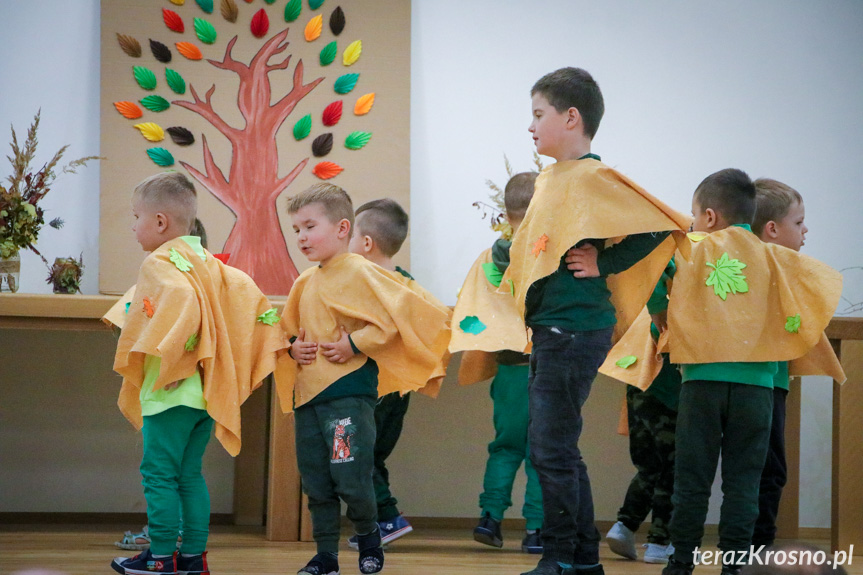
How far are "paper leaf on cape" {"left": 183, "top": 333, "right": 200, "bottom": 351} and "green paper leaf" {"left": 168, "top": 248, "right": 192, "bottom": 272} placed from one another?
7.2 inches

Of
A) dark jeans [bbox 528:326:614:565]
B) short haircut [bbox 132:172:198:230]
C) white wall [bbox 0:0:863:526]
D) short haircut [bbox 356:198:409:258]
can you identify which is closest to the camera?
dark jeans [bbox 528:326:614:565]

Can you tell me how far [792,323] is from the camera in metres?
2.58

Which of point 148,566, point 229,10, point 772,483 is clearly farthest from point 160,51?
point 772,483

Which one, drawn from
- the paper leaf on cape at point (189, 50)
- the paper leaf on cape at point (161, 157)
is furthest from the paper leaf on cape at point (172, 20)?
the paper leaf on cape at point (161, 157)

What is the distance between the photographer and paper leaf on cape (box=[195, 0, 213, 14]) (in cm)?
403

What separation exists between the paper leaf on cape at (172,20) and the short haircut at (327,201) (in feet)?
5.92

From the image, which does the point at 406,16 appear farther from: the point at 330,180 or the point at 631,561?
the point at 631,561

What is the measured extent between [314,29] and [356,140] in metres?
0.55

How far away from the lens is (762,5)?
14.2 ft

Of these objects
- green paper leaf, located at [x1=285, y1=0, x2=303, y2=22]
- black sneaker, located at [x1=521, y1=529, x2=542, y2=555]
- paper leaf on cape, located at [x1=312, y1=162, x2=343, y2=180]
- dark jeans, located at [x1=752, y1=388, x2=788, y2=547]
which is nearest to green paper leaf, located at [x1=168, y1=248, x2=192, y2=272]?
black sneaker, located at [x1=521, y1=529, x2=542, y2=555]

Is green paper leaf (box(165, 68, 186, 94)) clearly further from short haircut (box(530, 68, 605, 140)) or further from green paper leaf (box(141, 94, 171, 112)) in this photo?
short haircut (box(530, 68, 605, 140))

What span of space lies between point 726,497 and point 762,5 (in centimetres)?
279

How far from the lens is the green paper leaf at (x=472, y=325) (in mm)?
3184

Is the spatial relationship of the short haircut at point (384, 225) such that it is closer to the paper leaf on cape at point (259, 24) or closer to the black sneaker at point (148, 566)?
the paper leaf on cape at point (259, 24)
